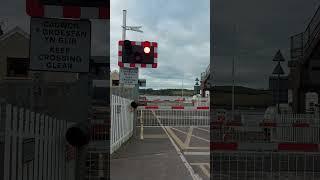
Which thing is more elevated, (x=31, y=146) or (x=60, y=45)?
(x=60, y=45)

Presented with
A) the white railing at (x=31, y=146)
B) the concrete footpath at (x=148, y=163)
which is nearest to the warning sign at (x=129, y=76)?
the concrete footpath at (x=148, y=163)

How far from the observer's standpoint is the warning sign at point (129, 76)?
14.8 m

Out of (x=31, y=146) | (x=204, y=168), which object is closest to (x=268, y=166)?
(x=204, y=168)

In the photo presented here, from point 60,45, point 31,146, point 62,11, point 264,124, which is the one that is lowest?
point 264,124

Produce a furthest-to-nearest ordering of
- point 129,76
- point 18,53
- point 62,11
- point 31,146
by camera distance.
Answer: point 129,76 < point 18,53 < point 62,11 < point 31,146

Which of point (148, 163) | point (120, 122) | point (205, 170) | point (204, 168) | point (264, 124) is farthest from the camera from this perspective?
point (120, 122)

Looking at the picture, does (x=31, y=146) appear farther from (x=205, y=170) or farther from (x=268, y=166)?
(x=205, y=170)

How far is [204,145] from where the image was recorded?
1420 cm

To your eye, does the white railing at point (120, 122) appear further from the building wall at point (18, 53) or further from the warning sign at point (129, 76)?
the building wall at point (18, 53)

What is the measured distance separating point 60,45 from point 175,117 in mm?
19181

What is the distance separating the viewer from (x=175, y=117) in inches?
886

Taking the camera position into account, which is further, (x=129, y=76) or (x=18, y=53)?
(x=129, y=76)

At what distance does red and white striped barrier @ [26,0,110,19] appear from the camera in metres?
3.47

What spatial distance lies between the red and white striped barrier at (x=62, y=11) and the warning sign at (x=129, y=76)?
1115 cm
